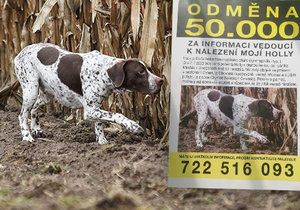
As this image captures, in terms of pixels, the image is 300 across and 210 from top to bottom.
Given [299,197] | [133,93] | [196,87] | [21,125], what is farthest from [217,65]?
[21,125]

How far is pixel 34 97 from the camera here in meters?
4.88

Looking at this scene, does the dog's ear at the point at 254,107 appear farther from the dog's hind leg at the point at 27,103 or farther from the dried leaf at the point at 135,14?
the dog's hind leg at the point at 27,103

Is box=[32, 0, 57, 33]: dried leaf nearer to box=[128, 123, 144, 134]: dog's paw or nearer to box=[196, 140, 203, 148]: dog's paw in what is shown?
box=[128, 123, 144, 134]: dog's paw

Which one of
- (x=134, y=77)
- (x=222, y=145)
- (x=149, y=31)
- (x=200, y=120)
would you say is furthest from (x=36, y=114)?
(x=222, y=145)

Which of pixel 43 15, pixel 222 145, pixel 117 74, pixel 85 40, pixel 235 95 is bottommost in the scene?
pixel 222 145

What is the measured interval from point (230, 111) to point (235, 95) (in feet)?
0.33

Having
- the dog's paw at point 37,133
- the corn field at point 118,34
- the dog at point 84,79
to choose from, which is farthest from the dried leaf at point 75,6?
the dog's paw at point 37,133

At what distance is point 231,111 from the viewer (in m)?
4.79

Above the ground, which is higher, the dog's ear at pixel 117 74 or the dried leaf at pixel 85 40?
the dried leaf at pixel 85 40

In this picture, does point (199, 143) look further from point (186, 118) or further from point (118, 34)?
point (118, 34)

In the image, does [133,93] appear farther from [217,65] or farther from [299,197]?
[299,197]

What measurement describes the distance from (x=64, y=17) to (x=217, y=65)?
3.07ft

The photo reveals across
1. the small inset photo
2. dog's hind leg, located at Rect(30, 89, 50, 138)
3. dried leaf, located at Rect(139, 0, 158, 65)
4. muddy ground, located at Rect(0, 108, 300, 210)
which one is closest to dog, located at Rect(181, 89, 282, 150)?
the small inset photo

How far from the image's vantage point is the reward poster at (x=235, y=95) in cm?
→ 470
